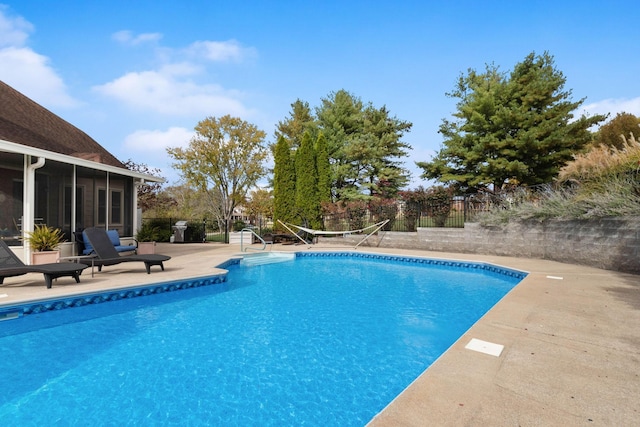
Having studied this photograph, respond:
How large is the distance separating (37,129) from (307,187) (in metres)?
11.0

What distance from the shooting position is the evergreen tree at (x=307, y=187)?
16.3m

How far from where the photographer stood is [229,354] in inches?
147

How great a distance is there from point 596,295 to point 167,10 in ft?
49.0

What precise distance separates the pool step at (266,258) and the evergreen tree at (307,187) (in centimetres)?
463

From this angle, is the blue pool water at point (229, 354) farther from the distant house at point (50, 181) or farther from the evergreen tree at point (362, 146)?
the evergreen tree at point (362, 146)

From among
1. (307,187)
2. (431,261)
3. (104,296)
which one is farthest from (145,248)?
(431,261)

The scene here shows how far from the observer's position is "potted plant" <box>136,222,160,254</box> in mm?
9336

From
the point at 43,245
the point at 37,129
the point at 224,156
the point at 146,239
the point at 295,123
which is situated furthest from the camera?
the point at 295,123

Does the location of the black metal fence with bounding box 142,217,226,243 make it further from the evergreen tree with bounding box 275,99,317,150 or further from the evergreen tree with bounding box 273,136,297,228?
the evergreen tree with bounding box 275,99,317,150

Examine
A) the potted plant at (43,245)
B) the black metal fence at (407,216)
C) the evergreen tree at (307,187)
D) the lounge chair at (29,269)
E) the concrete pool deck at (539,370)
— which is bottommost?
the concrete pool deck at (539,370)

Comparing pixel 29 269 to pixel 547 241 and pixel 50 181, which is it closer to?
pixel 50 181

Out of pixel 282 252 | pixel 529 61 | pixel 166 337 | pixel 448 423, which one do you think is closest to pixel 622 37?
pixel 529 61

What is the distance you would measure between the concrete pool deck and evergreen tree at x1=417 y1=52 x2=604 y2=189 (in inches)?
433

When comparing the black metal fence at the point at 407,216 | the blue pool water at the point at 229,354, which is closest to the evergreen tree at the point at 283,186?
the black metal fence at the point at 407,216
